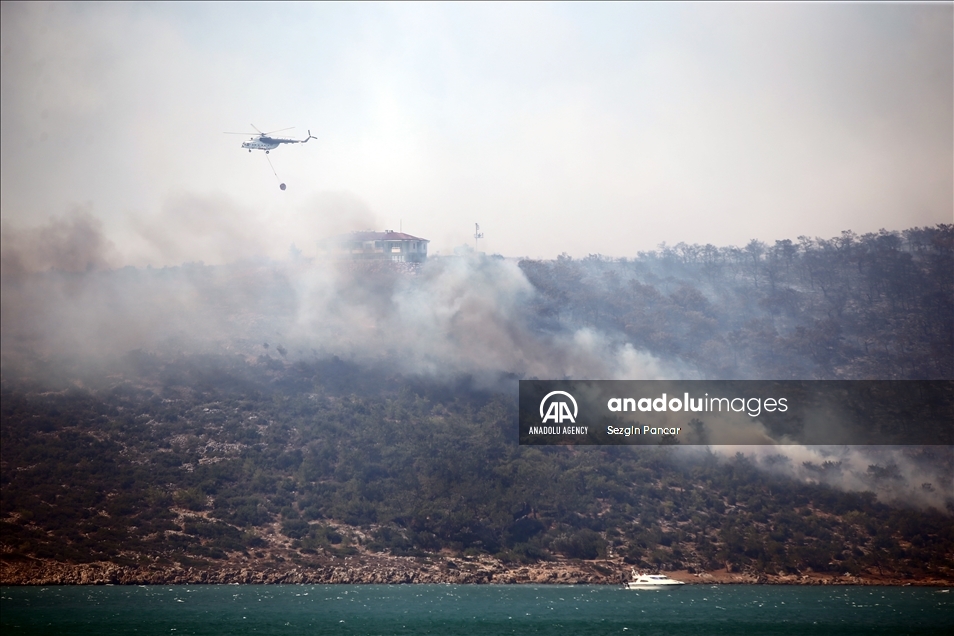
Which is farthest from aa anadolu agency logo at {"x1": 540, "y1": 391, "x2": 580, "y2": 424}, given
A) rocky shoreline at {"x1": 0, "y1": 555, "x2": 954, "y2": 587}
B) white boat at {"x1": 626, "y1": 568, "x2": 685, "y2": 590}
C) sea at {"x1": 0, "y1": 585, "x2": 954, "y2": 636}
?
sea at {"x1": 0, "y1": 585, "x2": 954, "y2": 636}

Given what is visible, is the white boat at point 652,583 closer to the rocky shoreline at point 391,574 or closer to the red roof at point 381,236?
the rocky shoreline at point 391,574

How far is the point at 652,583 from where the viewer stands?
340 feet

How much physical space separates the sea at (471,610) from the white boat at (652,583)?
60.9 inches

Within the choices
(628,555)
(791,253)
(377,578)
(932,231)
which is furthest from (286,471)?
(932,231)

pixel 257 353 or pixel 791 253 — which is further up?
pixel 791 253

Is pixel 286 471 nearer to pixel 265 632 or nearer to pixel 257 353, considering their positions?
pixel 257 353

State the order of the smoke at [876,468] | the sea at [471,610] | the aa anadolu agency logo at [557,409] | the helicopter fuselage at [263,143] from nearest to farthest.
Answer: the sea at [471,610], the helicopter fuselage at [263,143], the smoke at [876,468], the aa anadolu agency logo at [557,409]

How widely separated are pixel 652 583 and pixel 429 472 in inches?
1153

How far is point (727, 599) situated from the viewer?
95750 millimetres

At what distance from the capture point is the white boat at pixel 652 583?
103 metres

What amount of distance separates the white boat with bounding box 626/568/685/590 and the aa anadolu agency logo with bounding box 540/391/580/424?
84.5 ft

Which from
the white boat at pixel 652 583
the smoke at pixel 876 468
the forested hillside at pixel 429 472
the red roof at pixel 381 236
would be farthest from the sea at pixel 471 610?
the red roof at pixel 381 236

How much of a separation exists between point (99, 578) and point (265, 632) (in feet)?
114

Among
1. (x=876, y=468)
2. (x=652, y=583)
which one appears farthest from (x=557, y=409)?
(x=876, y=468)
